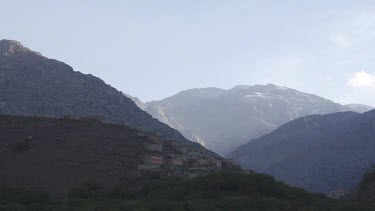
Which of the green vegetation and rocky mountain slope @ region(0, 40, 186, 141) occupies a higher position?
rocky mountain slope @ region(0, 40, 186, 141)

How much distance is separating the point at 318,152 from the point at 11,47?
6328 centimetres

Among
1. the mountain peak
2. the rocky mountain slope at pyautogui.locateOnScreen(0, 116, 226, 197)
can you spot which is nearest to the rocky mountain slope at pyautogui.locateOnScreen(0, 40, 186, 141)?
the mountain peak

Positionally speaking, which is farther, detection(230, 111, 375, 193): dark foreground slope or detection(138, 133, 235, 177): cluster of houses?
detection(230, 111, 375, 193): dark foreground slope

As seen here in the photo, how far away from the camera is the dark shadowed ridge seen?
7950 cm

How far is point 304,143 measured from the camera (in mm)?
135750

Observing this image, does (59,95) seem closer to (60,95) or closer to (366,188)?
(60,95)

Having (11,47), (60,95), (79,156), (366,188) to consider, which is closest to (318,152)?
(60,95)

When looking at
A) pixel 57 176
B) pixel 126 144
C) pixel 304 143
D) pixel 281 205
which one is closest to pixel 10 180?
pixel 57 176

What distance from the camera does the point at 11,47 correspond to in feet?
349

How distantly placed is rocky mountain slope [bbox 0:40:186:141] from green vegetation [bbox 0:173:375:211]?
136ft

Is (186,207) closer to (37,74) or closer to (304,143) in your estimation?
(37,74)

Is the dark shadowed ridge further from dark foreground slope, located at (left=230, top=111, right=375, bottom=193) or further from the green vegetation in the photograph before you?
the green vegetation

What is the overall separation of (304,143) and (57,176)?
102m

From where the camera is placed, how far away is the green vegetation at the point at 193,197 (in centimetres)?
2688
